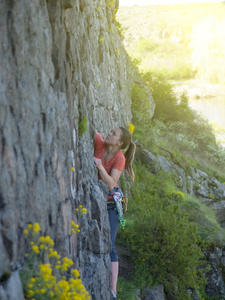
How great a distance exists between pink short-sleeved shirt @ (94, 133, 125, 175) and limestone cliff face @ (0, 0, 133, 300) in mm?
199

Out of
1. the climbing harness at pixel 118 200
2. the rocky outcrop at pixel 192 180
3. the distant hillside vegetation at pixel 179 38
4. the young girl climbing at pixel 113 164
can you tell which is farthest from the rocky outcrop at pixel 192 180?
the distant hillside vegetation at pixel 179 38

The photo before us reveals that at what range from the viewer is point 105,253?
4340mm

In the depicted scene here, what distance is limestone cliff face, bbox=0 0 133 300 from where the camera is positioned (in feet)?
7.44

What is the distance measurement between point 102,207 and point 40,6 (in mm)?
2484

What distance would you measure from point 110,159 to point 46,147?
1909 millimetres

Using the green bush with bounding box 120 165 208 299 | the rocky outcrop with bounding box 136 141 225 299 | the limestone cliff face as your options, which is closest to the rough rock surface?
the limestone cliff face

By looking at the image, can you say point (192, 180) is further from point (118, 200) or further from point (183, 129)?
point (118, 200)

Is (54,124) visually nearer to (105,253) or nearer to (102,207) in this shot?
(102,207)

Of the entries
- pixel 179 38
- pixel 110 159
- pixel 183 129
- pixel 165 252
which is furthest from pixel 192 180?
pixel 179 38

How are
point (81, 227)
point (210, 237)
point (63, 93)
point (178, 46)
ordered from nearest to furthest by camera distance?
1. point (63, 93)
2. point (81, 227)
3. point (210, 237)
4. point (178, 46)

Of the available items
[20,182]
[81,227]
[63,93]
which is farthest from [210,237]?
[20,182]

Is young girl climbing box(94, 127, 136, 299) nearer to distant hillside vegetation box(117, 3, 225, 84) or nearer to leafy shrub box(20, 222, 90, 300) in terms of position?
leafy shrub box(20, 222, 90, 300)

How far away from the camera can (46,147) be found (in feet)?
9.29

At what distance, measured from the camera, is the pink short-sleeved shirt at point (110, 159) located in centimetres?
450
